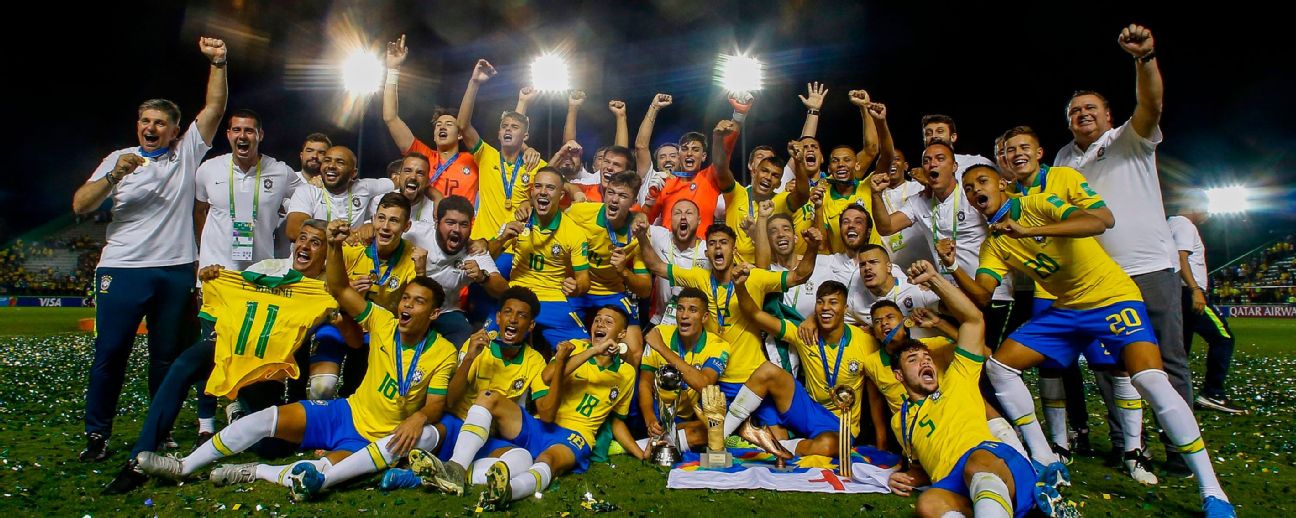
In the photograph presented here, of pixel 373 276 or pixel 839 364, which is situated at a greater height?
pixel 373 276

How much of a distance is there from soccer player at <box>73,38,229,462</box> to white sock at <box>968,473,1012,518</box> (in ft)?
17.3

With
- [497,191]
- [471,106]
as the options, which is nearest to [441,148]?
[471,106]

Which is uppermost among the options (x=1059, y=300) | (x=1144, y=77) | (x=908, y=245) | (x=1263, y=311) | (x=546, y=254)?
(x=1144, y=77)

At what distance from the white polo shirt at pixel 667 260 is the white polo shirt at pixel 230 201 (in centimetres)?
323

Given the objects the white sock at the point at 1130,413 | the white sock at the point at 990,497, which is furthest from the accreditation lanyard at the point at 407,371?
the white sock at the point at 1130,413

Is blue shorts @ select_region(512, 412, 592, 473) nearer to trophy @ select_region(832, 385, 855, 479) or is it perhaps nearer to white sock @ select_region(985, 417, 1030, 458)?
trophy @ select_region(832, 385, 855, 479)

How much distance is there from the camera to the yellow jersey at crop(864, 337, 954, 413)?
5199mm

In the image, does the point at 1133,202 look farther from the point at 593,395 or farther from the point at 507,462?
the point at 507,462

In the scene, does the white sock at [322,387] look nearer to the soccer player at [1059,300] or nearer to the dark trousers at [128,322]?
the dark trousers at [128,322]

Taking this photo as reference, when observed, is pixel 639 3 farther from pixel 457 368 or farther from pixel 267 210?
pixel 457 368

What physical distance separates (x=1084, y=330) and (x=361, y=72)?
74.9 feet

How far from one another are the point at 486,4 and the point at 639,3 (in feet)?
14.0

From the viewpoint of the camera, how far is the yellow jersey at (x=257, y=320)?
4762 mm

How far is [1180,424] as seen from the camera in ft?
13.2
